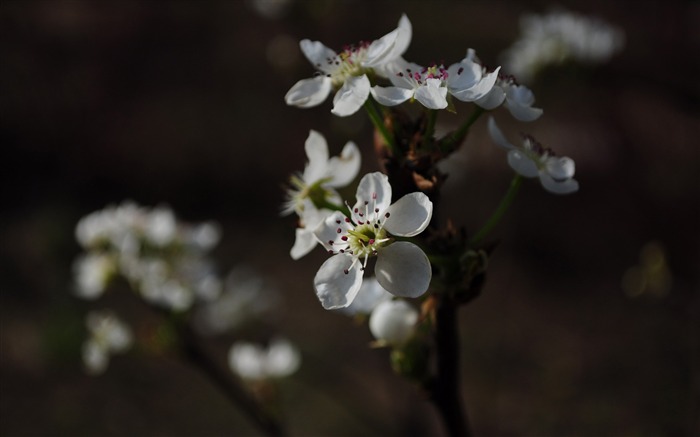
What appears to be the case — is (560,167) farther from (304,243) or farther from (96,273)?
(96,273)

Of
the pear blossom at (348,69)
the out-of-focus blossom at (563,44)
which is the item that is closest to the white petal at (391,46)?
the pear blossom at (348,69)

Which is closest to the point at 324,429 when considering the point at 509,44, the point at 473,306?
the point at 473,306

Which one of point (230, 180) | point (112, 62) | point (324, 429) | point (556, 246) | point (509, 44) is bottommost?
point (324, 429)

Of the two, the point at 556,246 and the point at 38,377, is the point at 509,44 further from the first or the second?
the point at 38,377

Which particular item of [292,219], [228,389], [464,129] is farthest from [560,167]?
[292,219]

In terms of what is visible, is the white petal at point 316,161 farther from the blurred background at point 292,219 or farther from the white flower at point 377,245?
the blurred background at point 292,219
